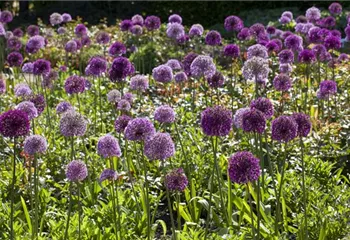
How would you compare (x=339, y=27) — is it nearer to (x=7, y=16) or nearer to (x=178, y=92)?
(x=178, y=92)

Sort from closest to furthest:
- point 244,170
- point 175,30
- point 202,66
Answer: point 244,170, point 202,66, point 175,30

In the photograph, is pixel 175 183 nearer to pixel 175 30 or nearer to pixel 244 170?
pixel 244 170

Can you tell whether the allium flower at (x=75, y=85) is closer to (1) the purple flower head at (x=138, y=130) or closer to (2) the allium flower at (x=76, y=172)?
(1) the purple flower head at (x=138, y=130)

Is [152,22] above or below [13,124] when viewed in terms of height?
above

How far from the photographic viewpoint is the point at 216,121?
3133 millimetres

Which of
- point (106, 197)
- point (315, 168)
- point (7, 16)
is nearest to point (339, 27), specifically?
point (7, 16)

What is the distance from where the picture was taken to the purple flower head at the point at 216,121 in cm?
313

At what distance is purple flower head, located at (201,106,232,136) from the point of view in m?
3.13

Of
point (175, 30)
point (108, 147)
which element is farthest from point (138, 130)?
point (175, 30)

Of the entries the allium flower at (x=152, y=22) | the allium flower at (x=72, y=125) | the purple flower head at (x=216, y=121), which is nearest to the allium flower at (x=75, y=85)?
the allium flower at (x=72, y=125)

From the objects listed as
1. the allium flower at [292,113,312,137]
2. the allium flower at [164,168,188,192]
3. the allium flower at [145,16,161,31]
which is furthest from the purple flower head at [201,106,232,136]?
the allium flower at [145,16,161,31]

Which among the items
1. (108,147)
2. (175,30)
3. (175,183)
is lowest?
(175,183)

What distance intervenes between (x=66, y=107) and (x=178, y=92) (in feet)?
9.32

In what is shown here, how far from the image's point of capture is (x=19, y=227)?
3789mm
